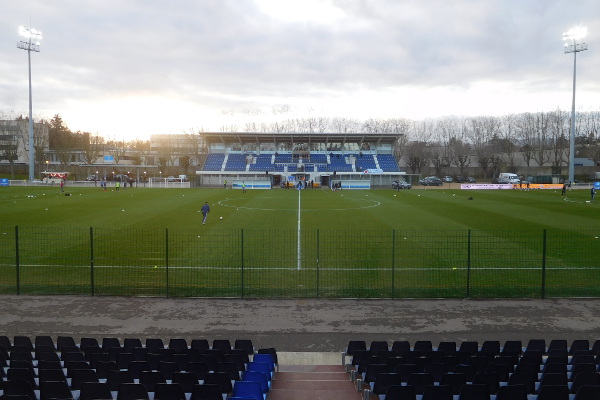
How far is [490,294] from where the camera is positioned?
51.8 feet

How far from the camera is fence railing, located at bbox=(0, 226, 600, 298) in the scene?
16109 mm

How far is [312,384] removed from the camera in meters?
8.66

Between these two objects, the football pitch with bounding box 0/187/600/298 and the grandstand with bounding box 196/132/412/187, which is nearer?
the football pitch with bounding box 0/187/600/298

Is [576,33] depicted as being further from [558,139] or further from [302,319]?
[302,319]

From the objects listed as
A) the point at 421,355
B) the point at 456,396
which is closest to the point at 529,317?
the point at 421,355

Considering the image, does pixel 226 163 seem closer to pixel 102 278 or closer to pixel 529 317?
pixel 102 278

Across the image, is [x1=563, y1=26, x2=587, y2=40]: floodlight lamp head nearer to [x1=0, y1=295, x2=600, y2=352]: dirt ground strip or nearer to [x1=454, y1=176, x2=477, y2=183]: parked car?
[x1=454, y1=176, x2=477, y2=183]: parked car

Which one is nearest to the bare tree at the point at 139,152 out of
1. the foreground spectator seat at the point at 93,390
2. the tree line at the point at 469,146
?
the tree line at the point at 469,146

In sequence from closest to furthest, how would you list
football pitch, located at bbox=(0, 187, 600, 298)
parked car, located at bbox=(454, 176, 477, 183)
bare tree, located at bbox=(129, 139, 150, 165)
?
football pitch, located at bbox=(0, 187, 600, 298), parked car, located at bbox=(454, 176, 477, 183), bare tree, located at bbox=(129, 139, 150, 165)

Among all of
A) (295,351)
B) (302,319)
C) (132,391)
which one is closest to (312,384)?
(295,351)

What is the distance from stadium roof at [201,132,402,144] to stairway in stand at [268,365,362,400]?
8381 cm

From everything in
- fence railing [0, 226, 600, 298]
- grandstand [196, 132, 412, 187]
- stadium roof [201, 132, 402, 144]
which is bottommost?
fence railing [0, 226, 600, 298]

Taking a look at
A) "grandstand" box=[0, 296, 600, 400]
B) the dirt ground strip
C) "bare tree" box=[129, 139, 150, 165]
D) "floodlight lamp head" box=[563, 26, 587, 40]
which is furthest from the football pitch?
"bare tree" box=[129, 139, 150, 165]

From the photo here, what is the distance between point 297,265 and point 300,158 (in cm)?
7495
